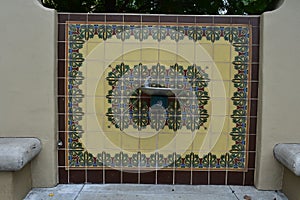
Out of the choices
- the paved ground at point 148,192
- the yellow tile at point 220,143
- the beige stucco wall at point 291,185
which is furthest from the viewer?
the yellow tile at point 220,143

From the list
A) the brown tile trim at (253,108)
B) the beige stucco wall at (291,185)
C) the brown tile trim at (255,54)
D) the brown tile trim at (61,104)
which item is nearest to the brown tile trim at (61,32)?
the brown tile trim at (61,104)

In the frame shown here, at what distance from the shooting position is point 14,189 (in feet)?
8.55

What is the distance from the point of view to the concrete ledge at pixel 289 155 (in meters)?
2.50

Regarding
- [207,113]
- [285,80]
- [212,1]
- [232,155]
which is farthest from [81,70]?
[212,1]

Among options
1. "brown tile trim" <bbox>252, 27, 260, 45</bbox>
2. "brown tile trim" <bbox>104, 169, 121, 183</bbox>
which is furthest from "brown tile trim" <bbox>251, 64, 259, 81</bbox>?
"brown tile trim" <bbox>104, 169, 121, 183</bbox>

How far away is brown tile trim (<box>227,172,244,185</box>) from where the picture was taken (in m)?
3.19

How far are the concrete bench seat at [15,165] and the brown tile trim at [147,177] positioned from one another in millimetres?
1068

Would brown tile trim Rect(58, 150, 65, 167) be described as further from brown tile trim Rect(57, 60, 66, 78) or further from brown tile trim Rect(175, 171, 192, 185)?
brown tile trim Rect(175, 171, 192, 185)

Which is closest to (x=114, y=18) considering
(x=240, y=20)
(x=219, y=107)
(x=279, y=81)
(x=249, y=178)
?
(x=240, y=20)

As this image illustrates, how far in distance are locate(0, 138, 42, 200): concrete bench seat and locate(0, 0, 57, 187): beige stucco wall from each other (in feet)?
0.50

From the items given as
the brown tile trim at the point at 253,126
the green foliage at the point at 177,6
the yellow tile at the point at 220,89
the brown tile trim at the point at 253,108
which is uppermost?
the green foliage at the point at 177,6

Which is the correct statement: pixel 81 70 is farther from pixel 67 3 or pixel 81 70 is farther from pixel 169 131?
pixel 67 3

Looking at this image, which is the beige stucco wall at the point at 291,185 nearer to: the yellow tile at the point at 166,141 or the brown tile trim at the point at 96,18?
the yellow tile at the point at 166,141

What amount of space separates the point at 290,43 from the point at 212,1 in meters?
2.25
